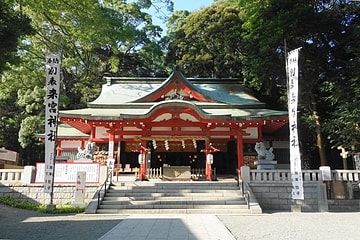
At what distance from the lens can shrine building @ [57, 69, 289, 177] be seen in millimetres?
14352

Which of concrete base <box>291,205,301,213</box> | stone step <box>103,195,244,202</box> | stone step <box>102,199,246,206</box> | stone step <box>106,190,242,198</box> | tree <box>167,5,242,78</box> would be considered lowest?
concrete base <box>291,205,301,213</box>

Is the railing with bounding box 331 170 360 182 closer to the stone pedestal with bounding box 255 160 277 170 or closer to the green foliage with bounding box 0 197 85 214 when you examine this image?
the stone pedestal with bounding box 255 160 277 170

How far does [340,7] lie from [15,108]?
26199 millimetres

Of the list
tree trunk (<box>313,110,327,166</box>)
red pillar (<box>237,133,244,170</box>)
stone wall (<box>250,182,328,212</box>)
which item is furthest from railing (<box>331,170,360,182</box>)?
tree trunk (<box>313,110,327,166</box>)

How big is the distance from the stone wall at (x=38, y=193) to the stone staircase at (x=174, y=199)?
1.53 meters

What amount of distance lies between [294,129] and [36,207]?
9380 mm

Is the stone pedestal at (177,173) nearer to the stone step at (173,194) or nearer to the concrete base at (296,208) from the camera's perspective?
the stone step at (173,194)

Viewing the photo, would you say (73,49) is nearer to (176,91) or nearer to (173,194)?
(176,91)

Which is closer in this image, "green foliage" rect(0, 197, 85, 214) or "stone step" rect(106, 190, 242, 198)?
"green foliage" rect(0, 197, 85, 214)

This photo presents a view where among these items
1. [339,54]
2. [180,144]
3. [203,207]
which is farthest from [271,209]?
[339,54]

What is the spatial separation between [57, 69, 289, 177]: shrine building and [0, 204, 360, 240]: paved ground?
5.26 m

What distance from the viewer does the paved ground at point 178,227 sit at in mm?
6512

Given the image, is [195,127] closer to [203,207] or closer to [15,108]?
[203,207]

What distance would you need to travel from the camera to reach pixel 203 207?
34.8 feet
